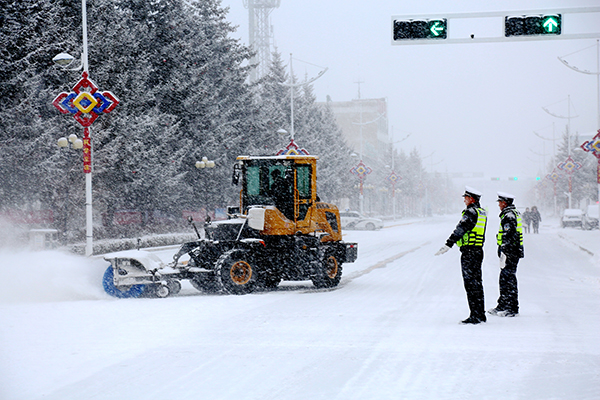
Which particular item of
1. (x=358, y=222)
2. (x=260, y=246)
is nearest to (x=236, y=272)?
(x=260, y=246)

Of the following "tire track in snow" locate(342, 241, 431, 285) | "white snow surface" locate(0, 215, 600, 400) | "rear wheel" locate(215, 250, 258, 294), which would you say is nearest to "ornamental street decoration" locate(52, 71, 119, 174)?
"white snow surface" locate(0, 215, 600, 400)

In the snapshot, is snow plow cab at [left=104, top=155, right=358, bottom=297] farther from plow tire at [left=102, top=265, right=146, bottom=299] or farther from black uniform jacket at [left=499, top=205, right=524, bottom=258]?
black uniform jacket at [left=499, top=205, right=524, bottom=258]

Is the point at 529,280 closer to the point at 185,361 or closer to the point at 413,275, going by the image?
the point at 413,275

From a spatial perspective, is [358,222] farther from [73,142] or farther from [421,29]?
[421,29]

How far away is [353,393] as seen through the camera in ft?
20.7

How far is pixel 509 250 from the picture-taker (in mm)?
10531

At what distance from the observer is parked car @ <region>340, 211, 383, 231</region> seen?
177 feet

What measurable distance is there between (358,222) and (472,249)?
145 feet

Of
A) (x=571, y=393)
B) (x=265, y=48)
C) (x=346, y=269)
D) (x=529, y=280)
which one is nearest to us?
(x=571, y=393)

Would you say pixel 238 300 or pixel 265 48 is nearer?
pixel 238 300

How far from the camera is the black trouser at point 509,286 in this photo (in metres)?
10.6

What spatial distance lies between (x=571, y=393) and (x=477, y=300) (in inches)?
147

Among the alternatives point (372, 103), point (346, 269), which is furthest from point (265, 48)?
point (346, 269)

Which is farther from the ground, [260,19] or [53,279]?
[260,19]
